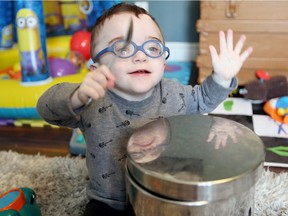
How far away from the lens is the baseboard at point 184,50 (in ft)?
6.31

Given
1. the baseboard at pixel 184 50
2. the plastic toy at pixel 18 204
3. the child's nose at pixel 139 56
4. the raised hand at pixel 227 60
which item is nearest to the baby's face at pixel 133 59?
the child's nose at pixel 139 56

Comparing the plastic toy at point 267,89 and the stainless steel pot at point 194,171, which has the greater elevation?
the stainless steel pot at point 194,171

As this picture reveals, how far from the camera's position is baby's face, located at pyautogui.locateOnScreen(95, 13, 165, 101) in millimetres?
636

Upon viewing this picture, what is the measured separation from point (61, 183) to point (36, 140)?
0.35 metres

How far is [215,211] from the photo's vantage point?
473 millimetres

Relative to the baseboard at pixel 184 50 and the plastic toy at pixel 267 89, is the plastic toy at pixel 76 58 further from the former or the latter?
the plastic toy at pixel 267 89

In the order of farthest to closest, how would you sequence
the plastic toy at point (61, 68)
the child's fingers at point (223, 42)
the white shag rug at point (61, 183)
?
the plastic toy at point (61, 68) < the white shag rug at point (61, 183) < the child's fingers at point (223, 42)

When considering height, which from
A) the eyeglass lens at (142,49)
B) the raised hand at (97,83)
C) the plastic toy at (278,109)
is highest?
the eyeglass lens at (142,49)

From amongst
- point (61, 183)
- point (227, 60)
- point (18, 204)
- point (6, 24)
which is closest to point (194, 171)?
point (227, 60)

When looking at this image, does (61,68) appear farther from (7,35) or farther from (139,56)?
(139,56)

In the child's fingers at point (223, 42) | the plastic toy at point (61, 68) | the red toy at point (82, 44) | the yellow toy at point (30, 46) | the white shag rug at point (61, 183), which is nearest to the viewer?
the child's fingers at point (223, 42)

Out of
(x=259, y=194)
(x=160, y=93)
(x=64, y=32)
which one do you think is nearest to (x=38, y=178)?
(x=160, y=93)

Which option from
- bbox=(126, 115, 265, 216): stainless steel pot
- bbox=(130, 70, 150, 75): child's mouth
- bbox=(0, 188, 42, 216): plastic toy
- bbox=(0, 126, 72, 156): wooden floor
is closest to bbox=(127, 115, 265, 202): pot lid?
bbox=(126, 115, 265, 216): stainless steel pot

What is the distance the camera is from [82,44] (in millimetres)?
1686
